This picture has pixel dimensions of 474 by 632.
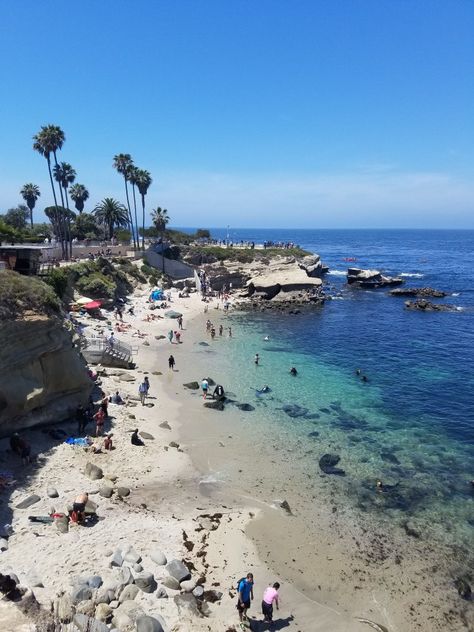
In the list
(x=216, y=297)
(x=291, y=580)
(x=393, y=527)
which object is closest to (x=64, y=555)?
(x=291, y=580)

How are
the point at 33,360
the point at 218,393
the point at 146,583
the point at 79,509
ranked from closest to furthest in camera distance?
1. the point at 146,583
2. the point at 79,509
3. the point at 33,360
4. the point at 218,393

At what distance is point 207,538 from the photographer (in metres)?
16.0

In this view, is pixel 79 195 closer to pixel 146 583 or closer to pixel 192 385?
pixel 192 385

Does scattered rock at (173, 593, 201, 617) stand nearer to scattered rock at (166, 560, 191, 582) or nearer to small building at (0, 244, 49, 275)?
scattered rock at (166, 560, 191, 582)

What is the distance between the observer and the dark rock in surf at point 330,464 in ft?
69.2

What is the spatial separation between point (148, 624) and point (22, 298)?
48.6 ft

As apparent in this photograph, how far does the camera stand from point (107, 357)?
3244cm

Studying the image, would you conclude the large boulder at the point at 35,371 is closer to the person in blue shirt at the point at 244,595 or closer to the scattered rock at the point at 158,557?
the scattered rock at the point at 158,557

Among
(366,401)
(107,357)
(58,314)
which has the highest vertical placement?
(58,314)

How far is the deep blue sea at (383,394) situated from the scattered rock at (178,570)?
8.26 m

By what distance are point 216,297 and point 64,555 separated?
175 feet

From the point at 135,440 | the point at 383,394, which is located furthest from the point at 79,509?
the point at 383,394

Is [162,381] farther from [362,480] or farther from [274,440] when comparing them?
[362,480]

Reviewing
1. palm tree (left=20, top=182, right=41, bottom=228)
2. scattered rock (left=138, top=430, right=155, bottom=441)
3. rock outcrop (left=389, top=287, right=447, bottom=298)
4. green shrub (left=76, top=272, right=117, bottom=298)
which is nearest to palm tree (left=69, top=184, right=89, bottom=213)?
palm tree (left=20, top=182, right=41, bottom=228)
